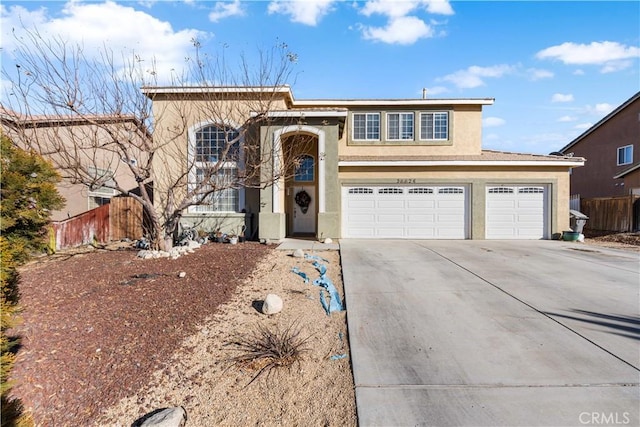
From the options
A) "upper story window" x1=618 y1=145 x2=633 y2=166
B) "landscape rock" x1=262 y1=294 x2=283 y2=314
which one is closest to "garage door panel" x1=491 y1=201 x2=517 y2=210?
"landscape rock" x1=262 y1=294 x2=283 y2=314

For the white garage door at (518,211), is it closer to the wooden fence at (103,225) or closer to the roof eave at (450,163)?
the roof eave at (450,163)

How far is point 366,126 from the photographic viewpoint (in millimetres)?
16031

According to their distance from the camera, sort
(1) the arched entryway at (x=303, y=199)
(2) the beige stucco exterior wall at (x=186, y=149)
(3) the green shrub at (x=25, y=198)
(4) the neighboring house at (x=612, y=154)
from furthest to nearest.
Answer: (4) the neighboring house at (x=612, y=154), (1) the arched entryway at (x=303, y=199), (2) the beige stucco exterior wall at (x=186, y=149), (3) the green shrub at (x=25, y=198)

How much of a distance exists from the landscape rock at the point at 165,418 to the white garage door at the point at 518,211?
45.7 ft

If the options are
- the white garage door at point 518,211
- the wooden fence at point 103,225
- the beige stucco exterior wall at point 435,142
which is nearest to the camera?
the wooden fence at point 103,225

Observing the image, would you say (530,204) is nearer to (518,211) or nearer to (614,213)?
(518,211)

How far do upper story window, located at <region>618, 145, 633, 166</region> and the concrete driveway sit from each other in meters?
17.2

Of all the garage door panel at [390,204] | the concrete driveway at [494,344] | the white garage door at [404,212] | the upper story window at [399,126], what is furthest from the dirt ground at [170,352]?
the upper story window at [399,126]

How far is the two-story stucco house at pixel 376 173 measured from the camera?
12273 millimetres

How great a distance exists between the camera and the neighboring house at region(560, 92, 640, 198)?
20.0 meters

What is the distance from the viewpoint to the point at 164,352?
423cm

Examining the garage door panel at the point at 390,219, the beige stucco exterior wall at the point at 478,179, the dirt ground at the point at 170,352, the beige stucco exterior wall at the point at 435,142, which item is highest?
the beige stucco exterior wall at the point at 435,142

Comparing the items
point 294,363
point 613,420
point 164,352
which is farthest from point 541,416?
point 164,352

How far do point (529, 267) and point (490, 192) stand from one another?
6234 millimetres
